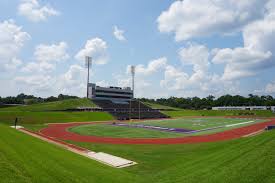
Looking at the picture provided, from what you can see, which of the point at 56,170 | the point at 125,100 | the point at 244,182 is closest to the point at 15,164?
the point at 56,170

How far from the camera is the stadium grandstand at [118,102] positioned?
88506 mm

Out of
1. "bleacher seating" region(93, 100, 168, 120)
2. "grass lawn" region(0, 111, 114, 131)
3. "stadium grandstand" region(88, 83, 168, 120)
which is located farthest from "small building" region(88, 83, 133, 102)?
"grass lawn" region(0, 111, 114, 131)

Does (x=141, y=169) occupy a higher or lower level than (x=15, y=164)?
lower

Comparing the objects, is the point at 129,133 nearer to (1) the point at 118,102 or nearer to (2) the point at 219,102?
(1) the point at 118,102

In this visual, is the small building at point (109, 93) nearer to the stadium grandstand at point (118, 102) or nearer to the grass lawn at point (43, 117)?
the stadium grandstand at point (118, 102)

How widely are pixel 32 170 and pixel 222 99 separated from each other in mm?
174853

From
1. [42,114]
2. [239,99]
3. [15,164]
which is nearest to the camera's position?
[15,164]

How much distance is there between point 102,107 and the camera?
310 feet

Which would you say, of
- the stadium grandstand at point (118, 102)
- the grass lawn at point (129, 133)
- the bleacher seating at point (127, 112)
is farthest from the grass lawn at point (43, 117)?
the grass lawn at point (129, 133)

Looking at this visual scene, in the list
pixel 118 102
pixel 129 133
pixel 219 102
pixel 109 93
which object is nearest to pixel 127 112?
pixel 118 102

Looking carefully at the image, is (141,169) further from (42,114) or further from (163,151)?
(42,114)

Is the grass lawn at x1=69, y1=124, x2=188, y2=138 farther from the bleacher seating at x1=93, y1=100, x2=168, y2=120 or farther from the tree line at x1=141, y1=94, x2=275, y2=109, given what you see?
the tree line at x1=141, y1=94, x2=275, y2=109

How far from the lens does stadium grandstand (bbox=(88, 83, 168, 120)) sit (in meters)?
88.5

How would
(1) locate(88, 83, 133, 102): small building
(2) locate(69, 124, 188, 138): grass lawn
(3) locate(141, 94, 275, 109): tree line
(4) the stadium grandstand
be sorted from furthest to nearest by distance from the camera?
1. (3) locate(141, 94, 275, 109): tree line
2. (1) locate(88, 83, 133, 102): small building
3. (4) the stadium grandstand
4. (2) locate(69, 124, 188, 138): grass lawn
